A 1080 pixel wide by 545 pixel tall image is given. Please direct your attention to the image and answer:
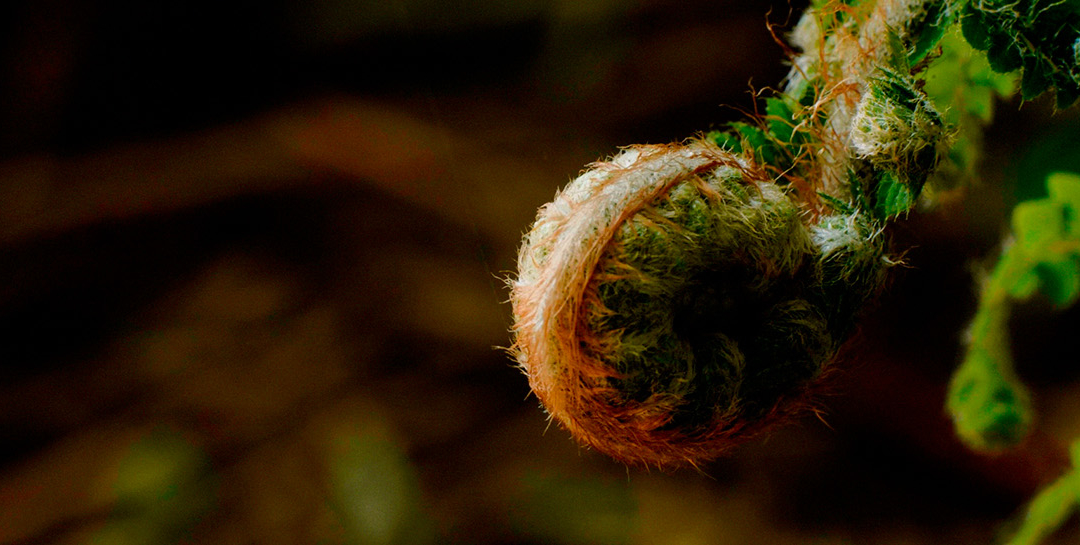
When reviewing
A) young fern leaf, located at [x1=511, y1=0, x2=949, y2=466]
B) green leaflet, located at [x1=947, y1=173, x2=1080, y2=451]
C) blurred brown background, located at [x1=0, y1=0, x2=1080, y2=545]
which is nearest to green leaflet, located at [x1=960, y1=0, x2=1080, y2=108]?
young fern leaf, located at [x1=511, y1=0, x2=949, y2=466]

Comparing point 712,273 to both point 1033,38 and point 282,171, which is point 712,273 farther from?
point 282,171

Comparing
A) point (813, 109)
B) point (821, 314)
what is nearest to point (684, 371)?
point (821, 314)

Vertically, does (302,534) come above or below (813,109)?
below

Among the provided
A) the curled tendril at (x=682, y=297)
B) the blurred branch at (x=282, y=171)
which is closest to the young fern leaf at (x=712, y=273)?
the curled tendril at (x=682, y=297)

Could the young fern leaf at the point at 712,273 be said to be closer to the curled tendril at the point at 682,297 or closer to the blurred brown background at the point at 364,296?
the curled tendril at the point at 682,297

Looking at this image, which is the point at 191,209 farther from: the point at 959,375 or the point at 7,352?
the point at 959,375

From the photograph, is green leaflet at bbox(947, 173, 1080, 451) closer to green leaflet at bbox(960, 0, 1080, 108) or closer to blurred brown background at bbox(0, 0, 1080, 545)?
green leaflet at bbox(960, 0, 1080, 108)

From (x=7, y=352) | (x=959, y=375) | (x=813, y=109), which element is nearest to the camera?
(x=813, y=109)
